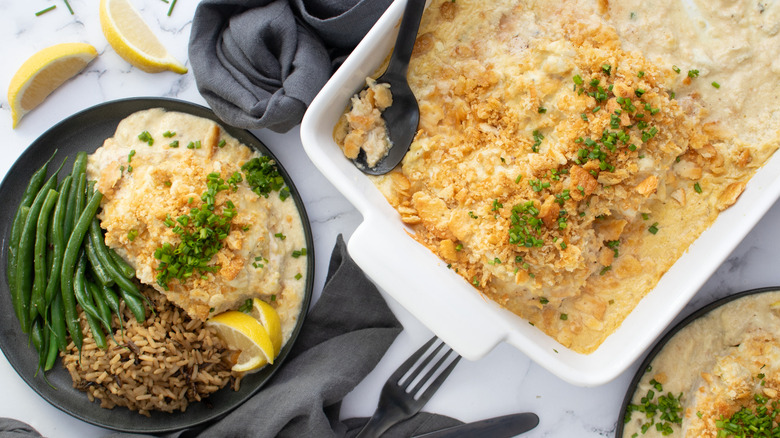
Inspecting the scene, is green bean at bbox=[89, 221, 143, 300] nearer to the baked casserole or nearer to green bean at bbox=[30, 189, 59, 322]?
green bean at bbox=[30, 189, 59, 322]

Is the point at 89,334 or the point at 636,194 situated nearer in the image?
the point at 636,194

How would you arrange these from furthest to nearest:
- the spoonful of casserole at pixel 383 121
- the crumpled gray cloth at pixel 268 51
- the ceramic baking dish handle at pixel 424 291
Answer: the crumpled gray cloth at pixel 268 51 → the spoonful of casserole at pixel 383 121 → the ceramic baking dish handle at pixel 424 291

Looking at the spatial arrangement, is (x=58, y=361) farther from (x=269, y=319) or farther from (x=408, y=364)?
(x=408, y=364)

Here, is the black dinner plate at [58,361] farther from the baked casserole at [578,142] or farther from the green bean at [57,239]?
the baked casserole at [578,142]

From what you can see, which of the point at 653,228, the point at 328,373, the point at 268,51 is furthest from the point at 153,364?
the point at 653,228

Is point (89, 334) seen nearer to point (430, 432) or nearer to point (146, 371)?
point (146, 371)

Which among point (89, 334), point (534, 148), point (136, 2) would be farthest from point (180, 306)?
point (534, 148)

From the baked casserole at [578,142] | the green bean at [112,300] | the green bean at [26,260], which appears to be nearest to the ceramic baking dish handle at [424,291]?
the baked casserole at [578,142]
